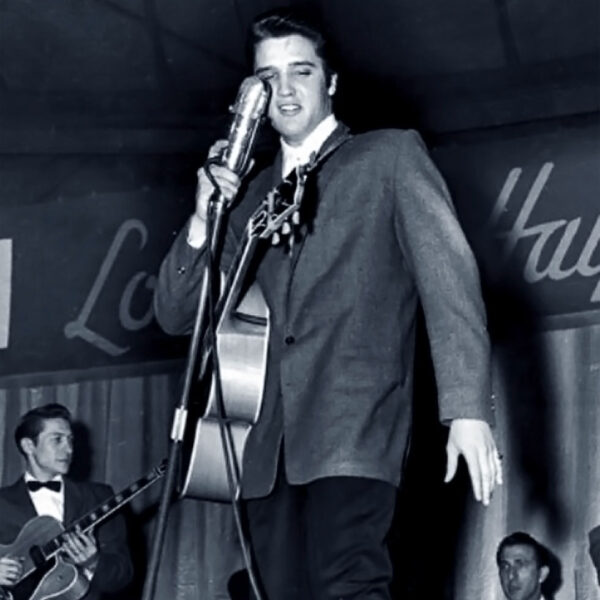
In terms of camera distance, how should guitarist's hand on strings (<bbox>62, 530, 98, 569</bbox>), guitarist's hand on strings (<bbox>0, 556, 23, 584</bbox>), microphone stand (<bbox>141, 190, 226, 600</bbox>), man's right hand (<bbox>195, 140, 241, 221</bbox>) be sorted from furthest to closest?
guitarist's hand on strings (<bbox>62, 530, 98, 569</bbox>) → guitarist's hand on strings (<bbox>0, 556, 23, 584</bbox>) → man's right hand (<bbox>195, 140, 241, 221</bbox>) → microphone stand (<bbox>141, 190, 226, 600</bbox>)

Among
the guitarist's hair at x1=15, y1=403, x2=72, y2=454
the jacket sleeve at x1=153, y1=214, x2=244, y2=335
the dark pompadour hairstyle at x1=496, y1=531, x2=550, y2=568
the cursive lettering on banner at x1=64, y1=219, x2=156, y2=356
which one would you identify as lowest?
the dark pompadour hairstyle at x1=496, y1=531, x2=550, y2=568

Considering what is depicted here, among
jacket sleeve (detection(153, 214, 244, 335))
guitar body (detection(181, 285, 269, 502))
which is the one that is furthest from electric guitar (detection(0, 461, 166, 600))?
guitar body (detection(181, 285, 269, 502))

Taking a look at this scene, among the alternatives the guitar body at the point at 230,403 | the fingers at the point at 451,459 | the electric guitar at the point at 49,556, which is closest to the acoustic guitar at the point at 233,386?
the guitar body at the point at 230,403

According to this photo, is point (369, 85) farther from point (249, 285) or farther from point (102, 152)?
point (249, 285)

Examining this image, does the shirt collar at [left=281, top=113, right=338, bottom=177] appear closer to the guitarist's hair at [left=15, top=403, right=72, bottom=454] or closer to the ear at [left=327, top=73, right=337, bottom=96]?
the ear at [left=327, top=73, right=337, bottom=96]

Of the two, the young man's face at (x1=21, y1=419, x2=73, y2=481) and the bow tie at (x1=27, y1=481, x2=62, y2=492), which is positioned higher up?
the young man's face at (x1=21, y1=419, x2=73, y2=481)

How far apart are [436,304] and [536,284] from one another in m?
3.70

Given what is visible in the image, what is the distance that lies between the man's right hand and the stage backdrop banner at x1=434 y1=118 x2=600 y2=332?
3623 millimetres

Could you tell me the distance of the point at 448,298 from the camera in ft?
7.13

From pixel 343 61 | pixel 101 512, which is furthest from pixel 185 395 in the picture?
pixel 343 61

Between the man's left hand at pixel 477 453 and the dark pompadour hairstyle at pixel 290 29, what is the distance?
0.70 metres

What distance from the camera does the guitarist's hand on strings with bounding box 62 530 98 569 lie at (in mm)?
5289

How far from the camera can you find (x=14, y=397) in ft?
20.6

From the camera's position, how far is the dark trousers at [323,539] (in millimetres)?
2092
